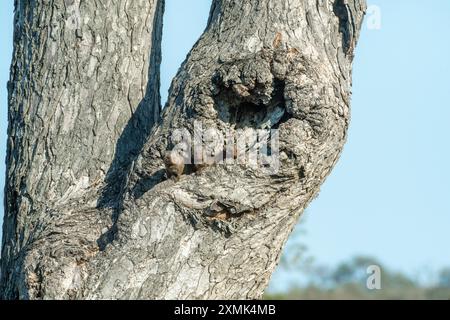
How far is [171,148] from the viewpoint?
4270 mm

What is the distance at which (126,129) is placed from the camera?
194 inches

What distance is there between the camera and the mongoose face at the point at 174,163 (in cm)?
419

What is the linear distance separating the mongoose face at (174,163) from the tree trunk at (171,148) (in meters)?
0.02

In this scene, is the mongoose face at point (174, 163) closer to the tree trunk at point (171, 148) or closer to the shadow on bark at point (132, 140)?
the tree trunk at point (171, 148)

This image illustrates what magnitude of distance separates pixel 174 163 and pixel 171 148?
0.10 m

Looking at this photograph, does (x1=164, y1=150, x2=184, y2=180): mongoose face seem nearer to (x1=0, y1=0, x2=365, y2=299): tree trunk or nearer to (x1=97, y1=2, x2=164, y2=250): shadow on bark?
(x1=0, y1=0, x2=365, y2=299): tree trunk

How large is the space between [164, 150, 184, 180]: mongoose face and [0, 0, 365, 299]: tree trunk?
0.02 metres

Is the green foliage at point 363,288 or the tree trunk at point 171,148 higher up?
the tree trunk at point 171,148

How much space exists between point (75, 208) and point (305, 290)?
673 inches

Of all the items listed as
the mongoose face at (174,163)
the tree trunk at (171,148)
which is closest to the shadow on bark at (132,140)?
the tree trunk at (171,148)

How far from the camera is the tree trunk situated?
418 centimetres
